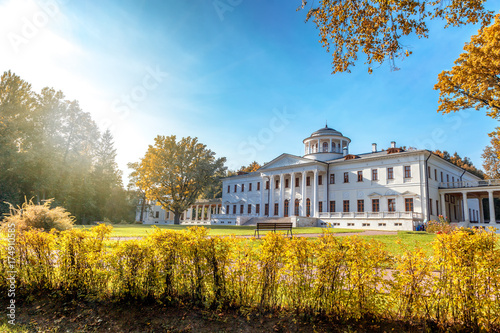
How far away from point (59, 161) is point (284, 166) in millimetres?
30464

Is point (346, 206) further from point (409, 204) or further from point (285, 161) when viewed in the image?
point (285, 161)

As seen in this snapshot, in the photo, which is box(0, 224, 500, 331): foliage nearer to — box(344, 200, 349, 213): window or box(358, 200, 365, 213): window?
box(358, 200, 365, 213): window

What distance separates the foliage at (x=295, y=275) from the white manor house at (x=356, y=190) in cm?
2962

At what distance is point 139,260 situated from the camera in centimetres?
505

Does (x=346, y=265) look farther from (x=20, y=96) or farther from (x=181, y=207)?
(x=20, y=96)

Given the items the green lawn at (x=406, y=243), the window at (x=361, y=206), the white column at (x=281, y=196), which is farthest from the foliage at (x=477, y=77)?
the white column at (x=281, y=196)

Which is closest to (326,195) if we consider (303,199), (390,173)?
(303,199)

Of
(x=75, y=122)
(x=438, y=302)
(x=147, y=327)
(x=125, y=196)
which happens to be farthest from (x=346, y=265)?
(x=125, y=196)

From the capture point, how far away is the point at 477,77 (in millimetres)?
12891

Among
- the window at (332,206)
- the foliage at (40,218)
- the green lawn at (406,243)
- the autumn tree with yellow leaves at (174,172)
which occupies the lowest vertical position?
the green lawn at (406,243)

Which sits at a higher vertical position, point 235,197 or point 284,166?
point 284,166

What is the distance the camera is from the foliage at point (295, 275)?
3961 mm

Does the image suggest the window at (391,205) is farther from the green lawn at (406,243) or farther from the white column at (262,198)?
the green lawn at (406,243)

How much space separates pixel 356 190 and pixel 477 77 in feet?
87.6
